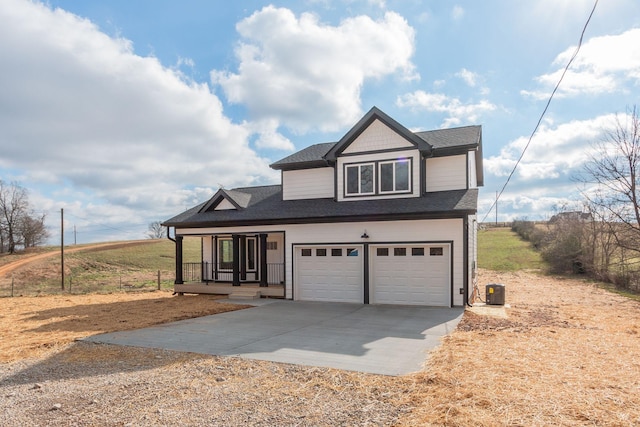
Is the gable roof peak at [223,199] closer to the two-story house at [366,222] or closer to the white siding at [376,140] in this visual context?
the two-story house at [366,222]

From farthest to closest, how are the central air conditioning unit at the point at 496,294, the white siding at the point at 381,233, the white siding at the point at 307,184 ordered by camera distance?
the white siding at the point at 307,184, the central air conditioning unit at the point at 496,294, the white siding at the point at 381,233

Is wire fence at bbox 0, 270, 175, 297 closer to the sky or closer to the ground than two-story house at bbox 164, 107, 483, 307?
closer to the ground

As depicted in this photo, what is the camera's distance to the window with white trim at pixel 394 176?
49.6ft

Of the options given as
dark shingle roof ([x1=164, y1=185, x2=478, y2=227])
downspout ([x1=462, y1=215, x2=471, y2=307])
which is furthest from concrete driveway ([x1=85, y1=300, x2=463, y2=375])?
dark shingle roof ([x1=164, y1=185, x2=478, y2=227])

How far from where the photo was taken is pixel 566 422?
4.40 meters

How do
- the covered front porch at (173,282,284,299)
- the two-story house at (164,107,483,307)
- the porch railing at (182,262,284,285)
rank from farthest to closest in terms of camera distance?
the porch railing at (182,262,284,285) < the covered front porch at (173,282,284,299) < the two-story house at (164,107,483,307)

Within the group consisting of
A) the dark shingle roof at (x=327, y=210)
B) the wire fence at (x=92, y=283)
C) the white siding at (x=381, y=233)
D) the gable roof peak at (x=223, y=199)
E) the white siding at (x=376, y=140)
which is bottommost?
the wire fence at (x=92, y=283)

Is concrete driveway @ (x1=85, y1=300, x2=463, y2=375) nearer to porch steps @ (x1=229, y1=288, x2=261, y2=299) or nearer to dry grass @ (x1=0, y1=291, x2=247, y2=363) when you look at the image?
dry grass @ (x1=0, y1=291, x2=247, y2=363)

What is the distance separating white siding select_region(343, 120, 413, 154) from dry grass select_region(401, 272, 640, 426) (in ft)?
22.8

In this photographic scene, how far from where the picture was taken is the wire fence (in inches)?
863

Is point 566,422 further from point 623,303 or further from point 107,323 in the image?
point 623,303

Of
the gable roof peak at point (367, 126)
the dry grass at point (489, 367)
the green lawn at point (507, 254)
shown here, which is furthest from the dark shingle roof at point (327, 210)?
the green lawn at point (507, 254)

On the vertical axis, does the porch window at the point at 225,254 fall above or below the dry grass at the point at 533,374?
above

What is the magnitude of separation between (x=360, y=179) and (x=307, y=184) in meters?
2.70
